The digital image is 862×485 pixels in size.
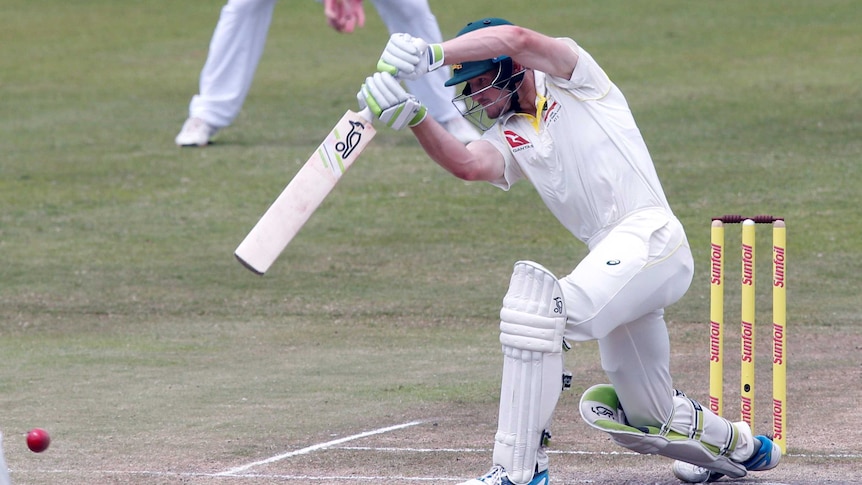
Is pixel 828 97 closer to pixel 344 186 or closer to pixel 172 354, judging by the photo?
pixel 344 186

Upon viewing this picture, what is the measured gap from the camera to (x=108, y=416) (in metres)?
7.01

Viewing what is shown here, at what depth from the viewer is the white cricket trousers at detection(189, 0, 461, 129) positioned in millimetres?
12953

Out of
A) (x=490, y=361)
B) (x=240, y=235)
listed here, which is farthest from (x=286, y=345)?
(x=240, y=235)

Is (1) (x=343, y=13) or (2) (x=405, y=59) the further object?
(1) (x=343, y=13)

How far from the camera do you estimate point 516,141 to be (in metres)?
5.32

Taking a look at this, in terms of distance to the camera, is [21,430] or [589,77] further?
[21,430]

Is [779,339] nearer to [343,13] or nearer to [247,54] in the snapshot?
[343,13]

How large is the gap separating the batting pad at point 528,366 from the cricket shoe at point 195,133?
986 centimetres

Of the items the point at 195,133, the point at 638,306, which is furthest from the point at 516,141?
the point at 195,133

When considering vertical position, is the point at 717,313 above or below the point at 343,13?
above

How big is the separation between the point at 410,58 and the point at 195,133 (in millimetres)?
9706

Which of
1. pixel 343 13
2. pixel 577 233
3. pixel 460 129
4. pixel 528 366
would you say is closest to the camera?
pixel 528 366

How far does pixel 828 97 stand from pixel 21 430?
1090cm

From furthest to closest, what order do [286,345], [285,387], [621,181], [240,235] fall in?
[240,235], [286,345], [285,387], [621,181]
